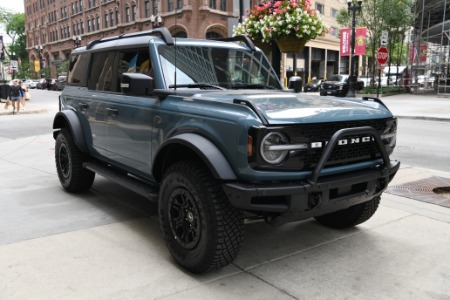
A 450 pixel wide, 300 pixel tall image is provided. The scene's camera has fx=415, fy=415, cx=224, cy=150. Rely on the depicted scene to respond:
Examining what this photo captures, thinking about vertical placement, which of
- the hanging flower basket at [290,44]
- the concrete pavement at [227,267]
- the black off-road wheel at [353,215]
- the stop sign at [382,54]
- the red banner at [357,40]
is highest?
the red banner at [357,40]

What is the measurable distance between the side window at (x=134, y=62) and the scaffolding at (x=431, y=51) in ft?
99.3

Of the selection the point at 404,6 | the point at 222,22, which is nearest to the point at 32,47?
the point at 222,22

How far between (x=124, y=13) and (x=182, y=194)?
5384 centimetres

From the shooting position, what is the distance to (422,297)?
10.1ft

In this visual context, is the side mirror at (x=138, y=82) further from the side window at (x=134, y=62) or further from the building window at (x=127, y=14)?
the building window at (x=127, y=14)

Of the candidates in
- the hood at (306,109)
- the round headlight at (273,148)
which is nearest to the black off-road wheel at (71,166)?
the hood at (306,109)

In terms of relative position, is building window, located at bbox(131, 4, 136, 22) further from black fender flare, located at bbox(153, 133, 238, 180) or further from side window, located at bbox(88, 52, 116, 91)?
black fender flare, located at bbox(153, 133, 238, 180)

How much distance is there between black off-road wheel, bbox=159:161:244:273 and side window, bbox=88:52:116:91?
193 centimetres

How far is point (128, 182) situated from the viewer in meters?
4.41

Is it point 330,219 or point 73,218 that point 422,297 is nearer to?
point 330,219

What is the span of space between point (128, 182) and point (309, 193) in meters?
2.15

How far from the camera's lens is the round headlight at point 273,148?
294 centimetres

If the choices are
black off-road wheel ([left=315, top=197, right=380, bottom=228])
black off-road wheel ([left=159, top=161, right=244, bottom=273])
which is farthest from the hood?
black off-road wheel ([left=315, top=197, right=380, bottom=228])

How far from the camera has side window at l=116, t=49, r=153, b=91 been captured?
4.32 m
